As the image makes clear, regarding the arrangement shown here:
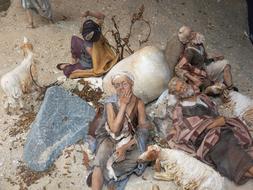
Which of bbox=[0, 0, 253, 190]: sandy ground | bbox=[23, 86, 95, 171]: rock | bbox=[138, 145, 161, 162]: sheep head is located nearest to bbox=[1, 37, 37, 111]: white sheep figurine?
bbox=[0, 0, 253, 190]: sandy ground

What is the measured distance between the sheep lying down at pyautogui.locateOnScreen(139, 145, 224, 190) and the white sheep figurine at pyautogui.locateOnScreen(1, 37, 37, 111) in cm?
182

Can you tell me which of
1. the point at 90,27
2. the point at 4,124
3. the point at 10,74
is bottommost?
the point at 4,124

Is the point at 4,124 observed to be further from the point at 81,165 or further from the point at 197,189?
the point at 197,189

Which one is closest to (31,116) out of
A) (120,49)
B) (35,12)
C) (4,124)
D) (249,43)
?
(4,124)

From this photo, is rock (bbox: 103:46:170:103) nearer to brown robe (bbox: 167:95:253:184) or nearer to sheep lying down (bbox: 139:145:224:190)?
brown robe (bbox: 167:95:253:184)

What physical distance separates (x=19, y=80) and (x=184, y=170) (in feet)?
7.42

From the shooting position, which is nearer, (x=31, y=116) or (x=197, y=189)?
(x=197, y=189)

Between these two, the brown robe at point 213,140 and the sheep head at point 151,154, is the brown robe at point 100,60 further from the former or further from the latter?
the sheep head at point 151,154

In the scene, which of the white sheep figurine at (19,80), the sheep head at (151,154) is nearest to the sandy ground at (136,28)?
the white sheep figurine at (19,80)

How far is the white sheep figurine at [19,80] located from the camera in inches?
324

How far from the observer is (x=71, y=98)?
820 centimetres

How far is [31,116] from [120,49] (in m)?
1.50

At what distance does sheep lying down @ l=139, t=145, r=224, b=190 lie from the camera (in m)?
7.18

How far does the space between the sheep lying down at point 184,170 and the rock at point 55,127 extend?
1034 mm
